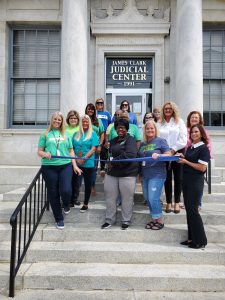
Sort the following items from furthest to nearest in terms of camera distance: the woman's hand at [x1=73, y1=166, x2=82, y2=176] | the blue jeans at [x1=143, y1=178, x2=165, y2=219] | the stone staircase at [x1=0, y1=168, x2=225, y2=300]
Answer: the woman's hand at [x1=73, y1=166, x2=82, y2=176]
the blue jeans at [x1=143, y1=178, x2=165, y2=219]
the stone staircase at [x1=0, y1=168, x2=225, y2=300]

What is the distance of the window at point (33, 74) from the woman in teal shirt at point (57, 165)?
17.8 feet

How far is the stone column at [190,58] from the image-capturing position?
8602 mm

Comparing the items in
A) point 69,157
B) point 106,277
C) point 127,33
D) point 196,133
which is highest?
point 127,33

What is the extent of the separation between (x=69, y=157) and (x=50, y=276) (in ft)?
5.84

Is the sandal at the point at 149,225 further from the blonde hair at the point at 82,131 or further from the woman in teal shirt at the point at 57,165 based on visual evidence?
the blonde hair at the point at 82,131

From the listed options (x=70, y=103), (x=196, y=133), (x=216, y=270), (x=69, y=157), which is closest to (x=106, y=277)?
(x=216, y=270)

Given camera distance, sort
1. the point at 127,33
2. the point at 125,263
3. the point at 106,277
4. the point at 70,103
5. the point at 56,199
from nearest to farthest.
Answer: the point at 106,277 < the point at 125,263 < the point at 56,199 < the point at 70,103 < the point at 127,33

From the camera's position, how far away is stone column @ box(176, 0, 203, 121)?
8.60 meters

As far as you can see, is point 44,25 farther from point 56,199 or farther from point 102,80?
point 56,199

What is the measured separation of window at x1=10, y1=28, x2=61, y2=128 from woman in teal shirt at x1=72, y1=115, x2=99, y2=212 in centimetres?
505

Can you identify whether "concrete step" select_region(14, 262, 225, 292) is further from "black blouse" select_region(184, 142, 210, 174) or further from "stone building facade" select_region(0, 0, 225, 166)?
"stone building facade" select_region(0, 0, 225, 166)

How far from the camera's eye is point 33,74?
1042 centimetres

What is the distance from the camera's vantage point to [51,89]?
1047cm

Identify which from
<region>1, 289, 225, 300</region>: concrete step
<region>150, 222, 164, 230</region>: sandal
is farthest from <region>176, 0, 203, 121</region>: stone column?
<region>1, 289, 225, 300</region>: concrete step
